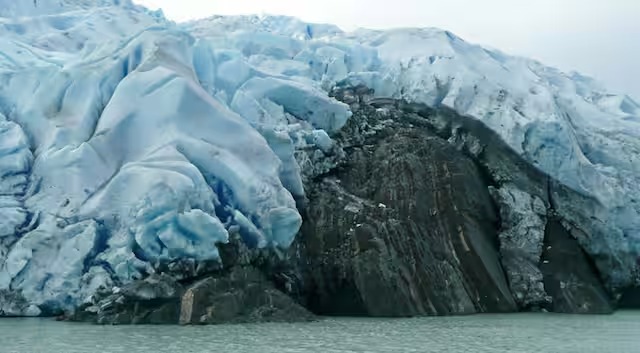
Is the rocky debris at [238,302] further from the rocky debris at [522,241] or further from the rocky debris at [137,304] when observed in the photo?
the rocky debris at [522,241]

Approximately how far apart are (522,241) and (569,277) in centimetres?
116

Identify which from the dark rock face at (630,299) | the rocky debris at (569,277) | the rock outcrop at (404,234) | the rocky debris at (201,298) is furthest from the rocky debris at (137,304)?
the dark rock face at (630,299)

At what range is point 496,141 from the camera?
57.2ft

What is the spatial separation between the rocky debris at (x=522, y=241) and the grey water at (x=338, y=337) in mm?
2198

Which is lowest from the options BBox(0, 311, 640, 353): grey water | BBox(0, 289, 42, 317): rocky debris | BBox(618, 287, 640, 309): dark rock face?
BBox(0, 311, 640, 353): grey water

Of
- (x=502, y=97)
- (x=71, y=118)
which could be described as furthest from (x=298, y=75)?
(x=71, y=118)

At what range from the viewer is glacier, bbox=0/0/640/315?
12625 millimetres

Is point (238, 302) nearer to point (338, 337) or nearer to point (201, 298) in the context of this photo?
point (201, 298)

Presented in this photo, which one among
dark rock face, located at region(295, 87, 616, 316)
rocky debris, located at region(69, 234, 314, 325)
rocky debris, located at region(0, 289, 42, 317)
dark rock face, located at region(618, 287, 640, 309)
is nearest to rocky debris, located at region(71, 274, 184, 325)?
rocky debris, located at region(69, 234, 314, 325)

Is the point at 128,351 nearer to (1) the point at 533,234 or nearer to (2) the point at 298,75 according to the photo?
(1) the point at 533,234

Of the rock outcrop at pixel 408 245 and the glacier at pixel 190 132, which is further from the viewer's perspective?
the rock outcrop at pixel 408 245

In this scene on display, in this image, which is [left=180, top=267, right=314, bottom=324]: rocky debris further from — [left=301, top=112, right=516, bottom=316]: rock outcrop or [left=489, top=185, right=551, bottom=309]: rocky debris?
[left=489, top=185, right=551, bottom=309]: rocky debris

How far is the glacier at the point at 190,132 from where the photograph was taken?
12.6 m

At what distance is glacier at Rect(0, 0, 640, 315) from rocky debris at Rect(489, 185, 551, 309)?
3.04ft
